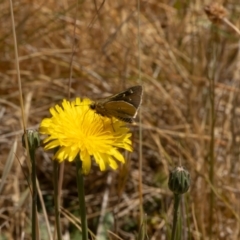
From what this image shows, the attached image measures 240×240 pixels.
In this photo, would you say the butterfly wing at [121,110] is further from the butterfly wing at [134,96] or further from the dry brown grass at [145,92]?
the dry brown grass at [145,92]

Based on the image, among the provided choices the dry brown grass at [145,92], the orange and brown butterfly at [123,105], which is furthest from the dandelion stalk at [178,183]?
the dry brown grass at [145,92]

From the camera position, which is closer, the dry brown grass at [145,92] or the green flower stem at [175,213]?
the green flower stem at [175,213]

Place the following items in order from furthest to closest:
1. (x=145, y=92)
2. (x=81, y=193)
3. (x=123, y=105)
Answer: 1. (x=145, y=92)
2. (x=123, y=105)
3. (x=81, y=193)

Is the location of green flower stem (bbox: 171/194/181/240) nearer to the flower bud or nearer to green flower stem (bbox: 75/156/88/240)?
the flower bud

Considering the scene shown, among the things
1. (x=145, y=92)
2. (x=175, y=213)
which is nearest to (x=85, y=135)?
(x=175, y=213)

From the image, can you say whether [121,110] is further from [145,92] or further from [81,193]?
[145,92]

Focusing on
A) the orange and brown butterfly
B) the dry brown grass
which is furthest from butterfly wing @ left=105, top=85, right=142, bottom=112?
the dry brown grass

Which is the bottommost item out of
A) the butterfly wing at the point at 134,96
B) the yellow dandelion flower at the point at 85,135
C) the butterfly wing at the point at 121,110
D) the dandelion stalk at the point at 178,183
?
the dandelion stalk at the point at 178,183
